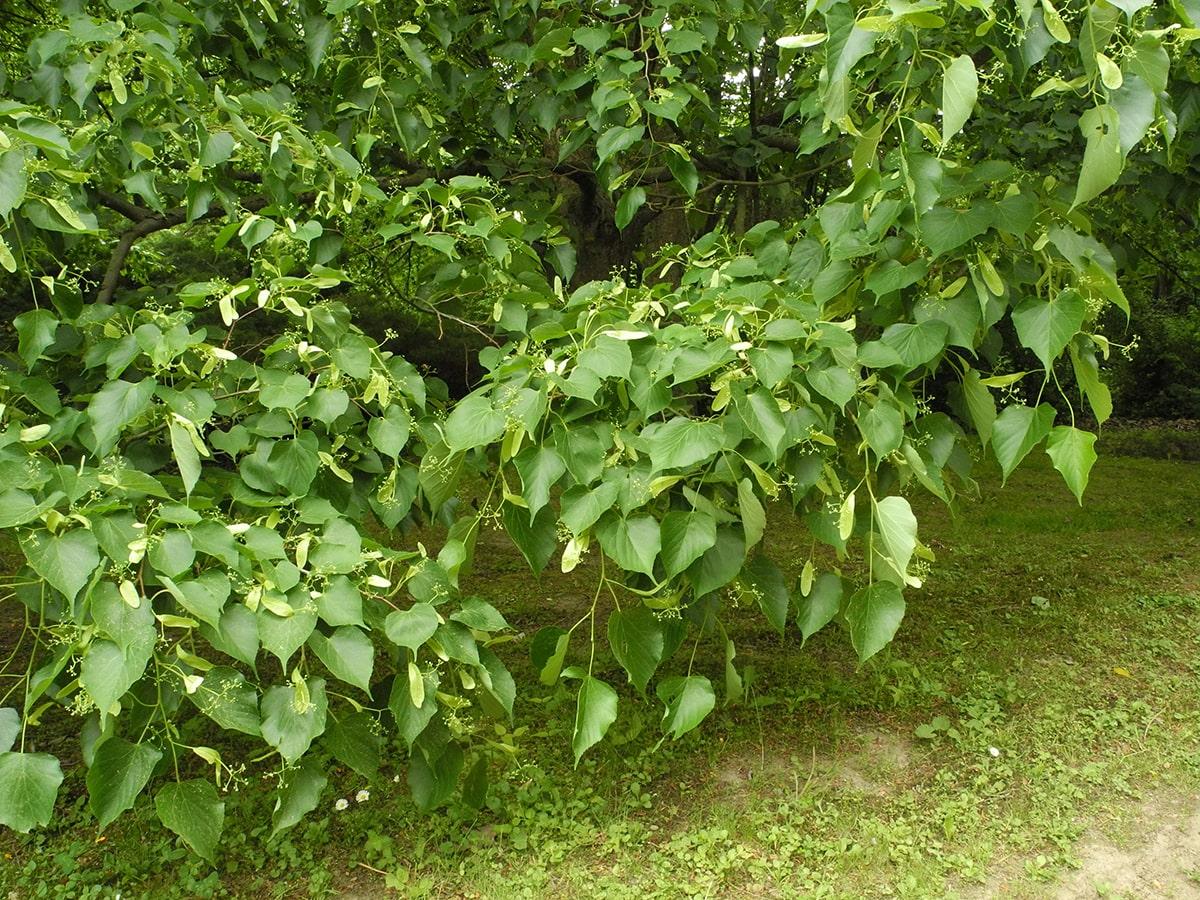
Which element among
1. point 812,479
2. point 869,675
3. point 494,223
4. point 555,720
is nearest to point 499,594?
point 555,720

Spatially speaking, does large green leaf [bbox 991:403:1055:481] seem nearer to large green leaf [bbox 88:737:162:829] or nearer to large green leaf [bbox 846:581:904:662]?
large green leaf [bbox 846:581:904:662]

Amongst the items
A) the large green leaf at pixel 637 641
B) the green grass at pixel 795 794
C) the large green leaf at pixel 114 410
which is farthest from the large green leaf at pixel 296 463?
A: the green grass at pixel 795 794

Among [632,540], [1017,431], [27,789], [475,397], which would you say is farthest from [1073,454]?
[27,789]

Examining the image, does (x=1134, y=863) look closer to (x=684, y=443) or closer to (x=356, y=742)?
(x=684, y=443)

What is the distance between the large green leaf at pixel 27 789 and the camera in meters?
1.64

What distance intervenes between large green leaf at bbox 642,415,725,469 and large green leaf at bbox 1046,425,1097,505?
26.7 inches

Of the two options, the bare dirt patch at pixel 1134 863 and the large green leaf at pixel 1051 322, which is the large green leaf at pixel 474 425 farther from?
the bare dirt patch at pixel 1134 863

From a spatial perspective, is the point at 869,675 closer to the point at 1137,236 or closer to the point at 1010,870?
the point at 1010,870

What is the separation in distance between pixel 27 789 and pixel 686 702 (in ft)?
4.55

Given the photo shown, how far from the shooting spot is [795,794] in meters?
3.03

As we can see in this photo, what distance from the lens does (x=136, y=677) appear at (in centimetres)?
158

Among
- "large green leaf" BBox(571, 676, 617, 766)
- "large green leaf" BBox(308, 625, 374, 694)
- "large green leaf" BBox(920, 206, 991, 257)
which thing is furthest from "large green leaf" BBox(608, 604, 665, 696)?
"large green leaf" BBox(920, 206, 991, 257)

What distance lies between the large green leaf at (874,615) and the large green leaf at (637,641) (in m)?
0.47

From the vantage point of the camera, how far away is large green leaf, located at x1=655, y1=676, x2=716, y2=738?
7.08 feet
